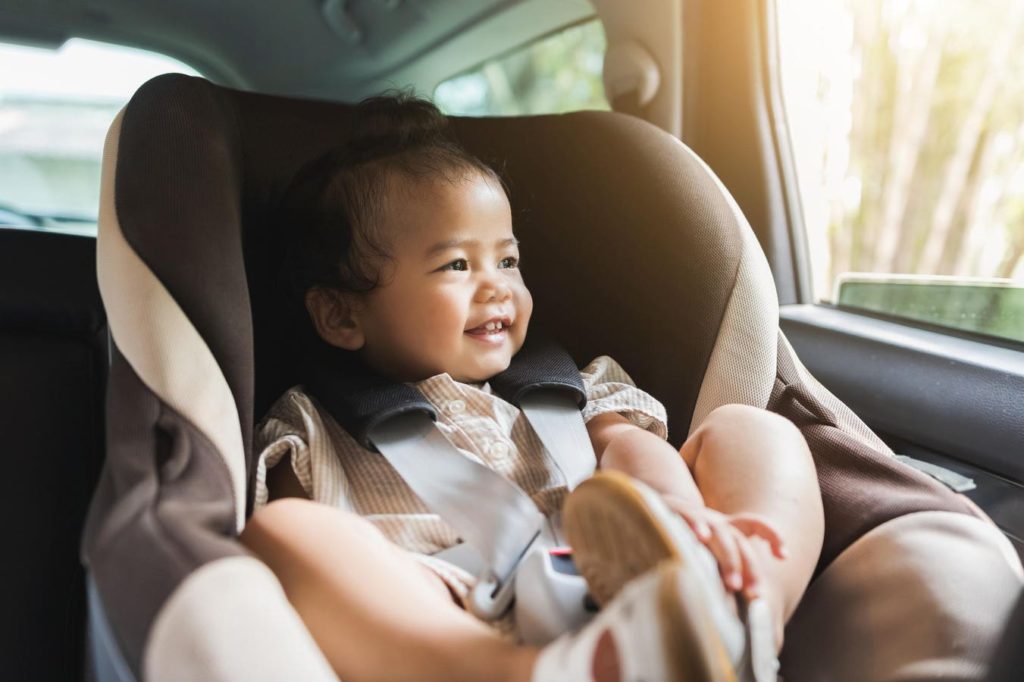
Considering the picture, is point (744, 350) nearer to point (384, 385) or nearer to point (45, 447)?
point (384, 385)

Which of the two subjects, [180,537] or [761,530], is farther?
[761,530]

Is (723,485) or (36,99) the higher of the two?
(36,99)

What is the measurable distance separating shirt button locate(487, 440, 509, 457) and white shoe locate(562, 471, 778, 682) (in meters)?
0.39

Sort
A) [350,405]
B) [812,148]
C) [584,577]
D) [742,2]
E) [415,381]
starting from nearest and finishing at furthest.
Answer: [584,577] < [350,405] < [415,381] < [742,2] < [812,148]

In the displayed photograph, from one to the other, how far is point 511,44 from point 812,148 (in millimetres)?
714

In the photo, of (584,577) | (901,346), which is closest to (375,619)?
(584,577)

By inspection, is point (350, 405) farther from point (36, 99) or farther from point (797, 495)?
point (36, 99)

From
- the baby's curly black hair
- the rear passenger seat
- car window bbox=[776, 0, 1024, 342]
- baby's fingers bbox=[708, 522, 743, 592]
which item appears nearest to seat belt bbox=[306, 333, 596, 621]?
the baby's curly black hair

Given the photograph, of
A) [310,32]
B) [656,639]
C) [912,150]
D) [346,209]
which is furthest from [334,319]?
[912,150]

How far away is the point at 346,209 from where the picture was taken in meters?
1.20

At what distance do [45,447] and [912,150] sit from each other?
1.76 meters

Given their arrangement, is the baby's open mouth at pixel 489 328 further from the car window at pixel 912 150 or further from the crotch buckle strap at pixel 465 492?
the car window at pixel 912 150

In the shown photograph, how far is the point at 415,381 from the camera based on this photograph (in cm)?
123

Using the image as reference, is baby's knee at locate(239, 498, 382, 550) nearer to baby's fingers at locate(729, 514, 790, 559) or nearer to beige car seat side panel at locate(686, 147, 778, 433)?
baby's fingers at locate(729, 514, 790, 559)
